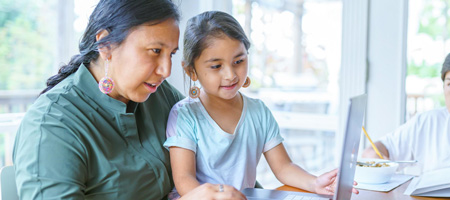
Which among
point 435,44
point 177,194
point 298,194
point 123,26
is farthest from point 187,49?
point 435,44

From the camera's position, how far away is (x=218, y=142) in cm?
139

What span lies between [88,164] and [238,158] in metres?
0.51

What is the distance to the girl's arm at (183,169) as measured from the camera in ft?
4.11

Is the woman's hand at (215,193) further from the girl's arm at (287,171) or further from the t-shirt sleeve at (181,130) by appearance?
the girl's arm at (287,171)

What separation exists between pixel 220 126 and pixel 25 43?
201cm

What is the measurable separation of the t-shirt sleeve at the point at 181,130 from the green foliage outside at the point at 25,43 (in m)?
1.84

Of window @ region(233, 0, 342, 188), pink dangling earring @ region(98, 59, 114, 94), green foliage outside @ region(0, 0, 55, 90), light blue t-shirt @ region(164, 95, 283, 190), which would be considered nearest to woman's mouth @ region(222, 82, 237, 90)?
light blue t-shirt @ region(164, 95, 283, 190)

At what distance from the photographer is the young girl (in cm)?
133

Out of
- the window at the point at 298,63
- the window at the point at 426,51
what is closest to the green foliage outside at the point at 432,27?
the window at the point at 426,51

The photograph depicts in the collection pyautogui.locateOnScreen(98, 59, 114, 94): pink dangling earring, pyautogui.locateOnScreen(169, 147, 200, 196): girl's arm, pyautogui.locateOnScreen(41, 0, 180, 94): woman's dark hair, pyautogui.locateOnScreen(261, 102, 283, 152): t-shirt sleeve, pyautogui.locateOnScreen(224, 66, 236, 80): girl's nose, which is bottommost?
pyautogui.locateOnScreen(169, 147, 200, 196): girl's arm

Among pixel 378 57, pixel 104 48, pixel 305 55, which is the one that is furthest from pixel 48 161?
pixel 305 55

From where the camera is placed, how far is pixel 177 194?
4.38 feet

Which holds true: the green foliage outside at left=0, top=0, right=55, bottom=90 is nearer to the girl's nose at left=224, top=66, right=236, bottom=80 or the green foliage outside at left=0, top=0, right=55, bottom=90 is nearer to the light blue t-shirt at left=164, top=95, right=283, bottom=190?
the light blue t-shirt at left=164, top=95, right=283, bottom=190

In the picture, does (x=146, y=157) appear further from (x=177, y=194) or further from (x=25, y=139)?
(x=25, y=139)
